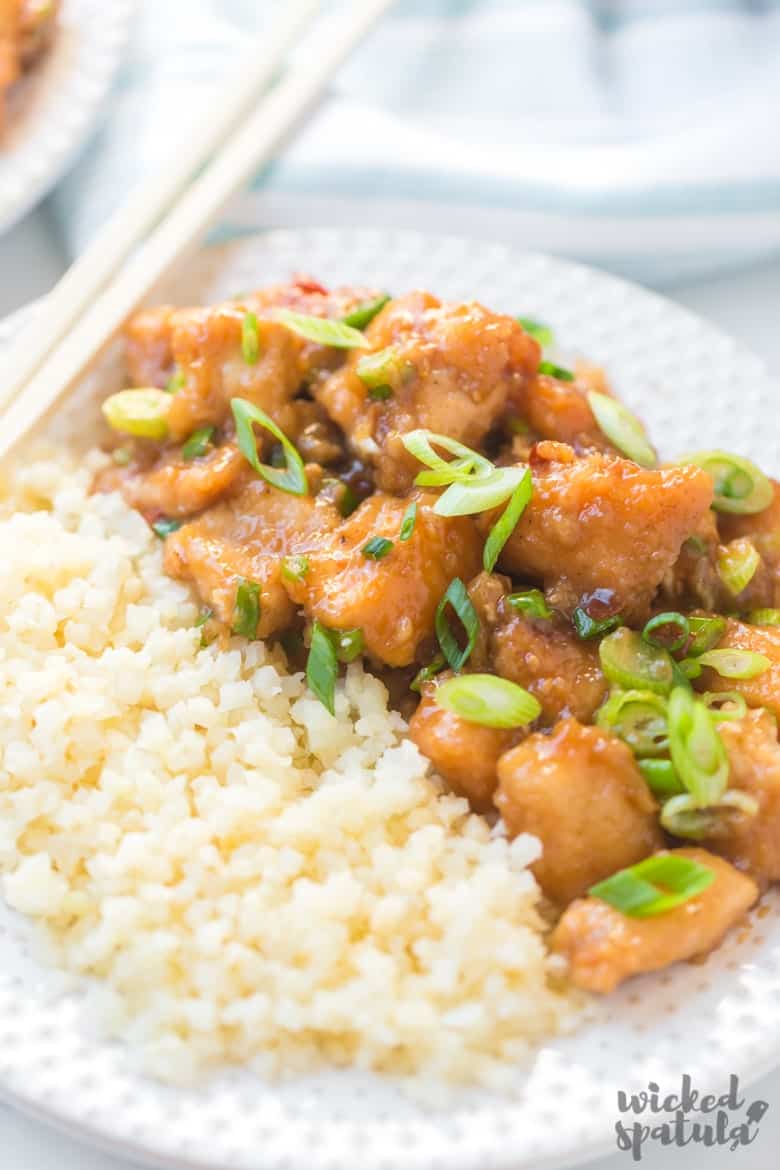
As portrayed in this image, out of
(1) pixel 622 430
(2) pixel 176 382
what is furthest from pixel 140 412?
(1) pixel 622 430

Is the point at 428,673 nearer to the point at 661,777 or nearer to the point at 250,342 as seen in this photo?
the point at 661,777

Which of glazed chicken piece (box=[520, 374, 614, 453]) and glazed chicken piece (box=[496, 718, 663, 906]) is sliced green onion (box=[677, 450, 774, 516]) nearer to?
glazed chicken piece (box=[520, 374, 614, 453])

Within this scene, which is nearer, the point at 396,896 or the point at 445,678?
the point at 396,896

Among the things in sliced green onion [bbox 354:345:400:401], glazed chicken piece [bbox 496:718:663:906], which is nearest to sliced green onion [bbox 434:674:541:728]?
glazed chicken piece [bbox 496:718:663:906]

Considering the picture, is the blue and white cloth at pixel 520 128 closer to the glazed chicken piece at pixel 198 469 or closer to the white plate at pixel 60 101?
the white plate at pixel 60 101

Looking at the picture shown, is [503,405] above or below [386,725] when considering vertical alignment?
above

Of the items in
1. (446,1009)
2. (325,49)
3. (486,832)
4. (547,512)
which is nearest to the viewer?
(446,1009)

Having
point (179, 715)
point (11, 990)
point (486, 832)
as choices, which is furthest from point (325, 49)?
point (11, 990)

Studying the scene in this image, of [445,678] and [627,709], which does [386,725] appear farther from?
[627,709]
